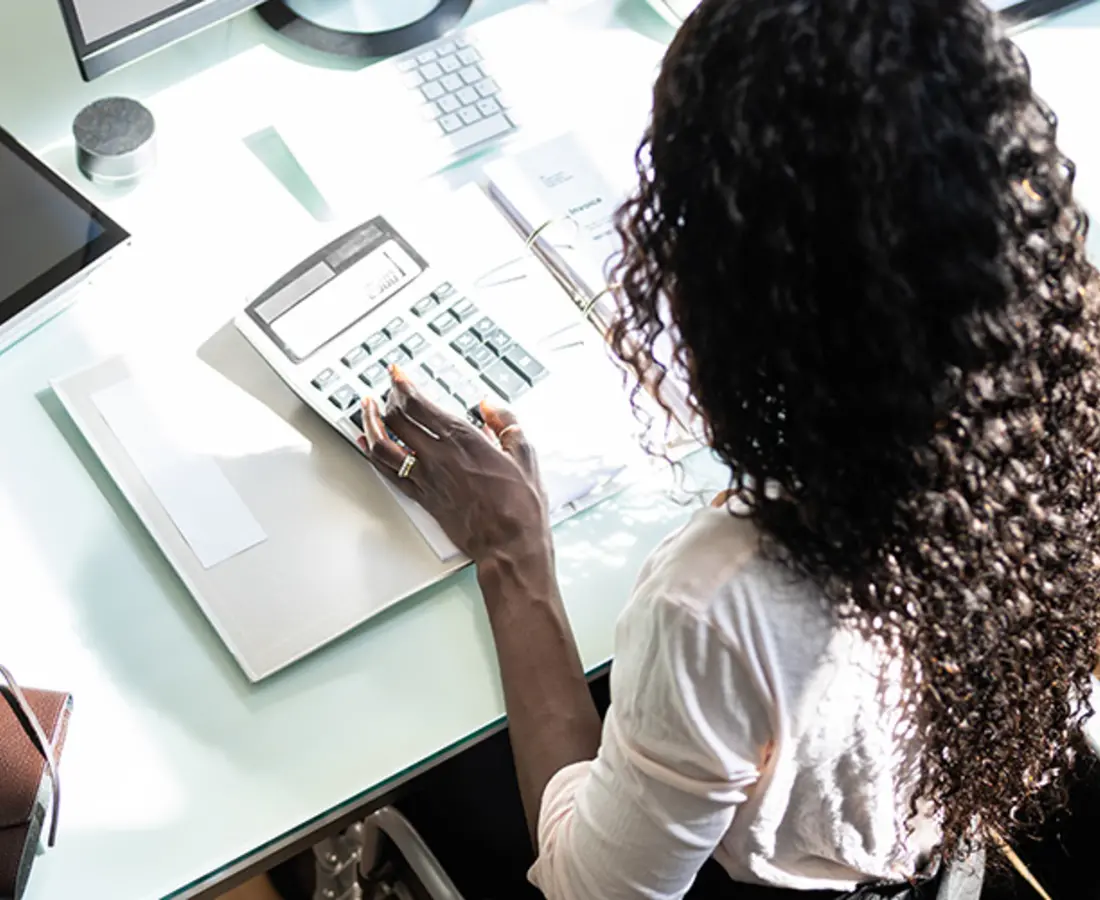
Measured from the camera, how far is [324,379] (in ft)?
3.24

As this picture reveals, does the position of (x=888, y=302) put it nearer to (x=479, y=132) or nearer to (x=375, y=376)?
(x=375, y=376)

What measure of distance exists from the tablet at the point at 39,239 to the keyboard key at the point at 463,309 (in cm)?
27

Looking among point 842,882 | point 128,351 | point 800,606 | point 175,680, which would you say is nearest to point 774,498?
point 800,606

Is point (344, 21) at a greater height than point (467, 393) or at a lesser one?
greater

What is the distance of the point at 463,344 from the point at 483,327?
0.02 metres

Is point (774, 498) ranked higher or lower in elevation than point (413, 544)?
higher

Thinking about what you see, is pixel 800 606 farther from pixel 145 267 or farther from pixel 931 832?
pixel 145 267

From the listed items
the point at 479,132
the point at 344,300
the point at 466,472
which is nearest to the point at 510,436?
the point at 466,472

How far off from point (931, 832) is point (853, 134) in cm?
50

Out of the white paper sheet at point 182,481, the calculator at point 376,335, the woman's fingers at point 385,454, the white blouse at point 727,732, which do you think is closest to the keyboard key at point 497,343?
the calculator at point 376,335

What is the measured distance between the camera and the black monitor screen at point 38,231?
1.02 m

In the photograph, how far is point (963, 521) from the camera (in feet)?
2.18

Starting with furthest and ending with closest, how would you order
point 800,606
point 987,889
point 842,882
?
point 987,889 < point 842,882 < point 800,606

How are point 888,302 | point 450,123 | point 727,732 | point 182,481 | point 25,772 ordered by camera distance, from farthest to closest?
1. point 450,123
2. point 182,481
3. point 25,772
4. point 727,732
5. point 888,302
